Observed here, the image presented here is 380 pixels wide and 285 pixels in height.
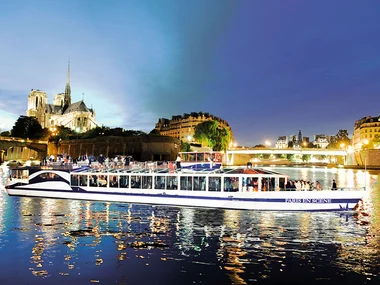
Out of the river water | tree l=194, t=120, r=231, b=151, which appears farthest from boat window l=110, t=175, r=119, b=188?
tree l=194, t=120, r=231, b=151

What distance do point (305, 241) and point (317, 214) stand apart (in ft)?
24.2

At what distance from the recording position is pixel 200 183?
27.5 metres

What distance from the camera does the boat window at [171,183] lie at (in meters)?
28.5

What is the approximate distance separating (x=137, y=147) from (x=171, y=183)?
73.4 meters

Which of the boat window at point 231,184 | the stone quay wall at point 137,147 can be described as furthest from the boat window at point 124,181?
the stone quay wall at point 137,147

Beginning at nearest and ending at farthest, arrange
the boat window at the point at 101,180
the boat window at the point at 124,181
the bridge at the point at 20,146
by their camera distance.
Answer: the boat window at the point at 124,181 → the boat window at the point at 101,180 → the bridge at the point at 20,146

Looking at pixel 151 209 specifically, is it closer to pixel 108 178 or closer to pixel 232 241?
pixel 108 178

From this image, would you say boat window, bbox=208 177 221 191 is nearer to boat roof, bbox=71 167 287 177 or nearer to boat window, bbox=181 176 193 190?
boat roof, bbox=71 167 287 177

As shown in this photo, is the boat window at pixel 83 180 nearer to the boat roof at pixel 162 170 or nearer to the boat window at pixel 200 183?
the boat roof at pixel 162 170

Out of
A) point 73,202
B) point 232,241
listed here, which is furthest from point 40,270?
point 73,202

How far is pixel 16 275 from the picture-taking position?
43.4 ft

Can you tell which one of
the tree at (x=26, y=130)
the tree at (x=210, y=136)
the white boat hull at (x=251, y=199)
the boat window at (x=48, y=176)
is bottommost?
the white boat hull at (x=251, y=199)

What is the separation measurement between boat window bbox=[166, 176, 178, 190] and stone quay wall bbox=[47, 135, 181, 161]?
216 feet

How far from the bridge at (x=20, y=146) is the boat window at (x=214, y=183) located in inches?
3880
